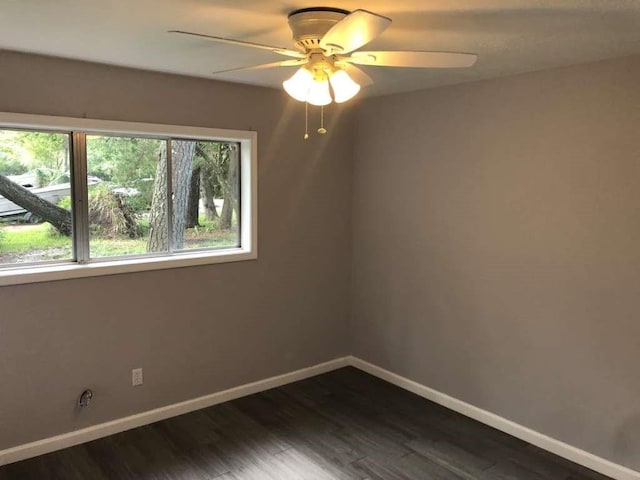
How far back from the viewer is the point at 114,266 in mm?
3137

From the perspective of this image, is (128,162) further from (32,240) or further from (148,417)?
(148,417)

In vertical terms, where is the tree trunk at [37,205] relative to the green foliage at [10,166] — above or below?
below

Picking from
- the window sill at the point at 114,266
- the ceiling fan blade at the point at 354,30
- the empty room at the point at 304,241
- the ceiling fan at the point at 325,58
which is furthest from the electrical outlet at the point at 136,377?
the ceiling fan blade at the point at 354,30

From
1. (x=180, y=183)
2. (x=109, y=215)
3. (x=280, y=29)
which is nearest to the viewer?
(x=280, y=29)

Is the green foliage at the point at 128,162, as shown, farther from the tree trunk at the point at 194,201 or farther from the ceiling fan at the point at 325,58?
the ceiling fan at the point at 325,58

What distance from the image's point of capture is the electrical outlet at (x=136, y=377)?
3.29 metres

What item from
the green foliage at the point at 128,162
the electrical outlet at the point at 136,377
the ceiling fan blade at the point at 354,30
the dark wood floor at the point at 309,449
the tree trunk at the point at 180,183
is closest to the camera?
the ceiling fan blade at the point at 354,30

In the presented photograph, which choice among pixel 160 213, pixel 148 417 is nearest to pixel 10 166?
pixel 160 213

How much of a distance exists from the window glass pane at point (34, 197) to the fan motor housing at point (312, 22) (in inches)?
68.9

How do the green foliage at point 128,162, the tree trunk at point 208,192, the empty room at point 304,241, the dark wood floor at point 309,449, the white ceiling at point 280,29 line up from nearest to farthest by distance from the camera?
the white ceiling at point 280,29, the empty room at point 304,241, the dark wood floor at point 309,449, the green foliage at point 128,162, the tree trunk at point 208,192

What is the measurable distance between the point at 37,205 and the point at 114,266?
0.55m

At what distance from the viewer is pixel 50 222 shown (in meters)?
3.02

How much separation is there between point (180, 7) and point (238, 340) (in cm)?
242

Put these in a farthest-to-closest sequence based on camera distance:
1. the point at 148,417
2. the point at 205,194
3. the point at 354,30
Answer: the point at 205,194
the point at 148,417
the point at 354,30
